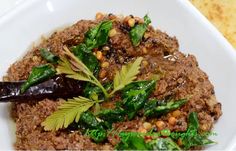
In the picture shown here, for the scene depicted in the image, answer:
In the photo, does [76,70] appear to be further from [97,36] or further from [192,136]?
[192,136]

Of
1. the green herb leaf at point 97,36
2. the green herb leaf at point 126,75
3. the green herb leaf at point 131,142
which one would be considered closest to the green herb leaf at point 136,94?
the green herb leaf at point 126,75

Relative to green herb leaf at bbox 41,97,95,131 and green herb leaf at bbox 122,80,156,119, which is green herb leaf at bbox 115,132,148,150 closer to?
A: green herb leaf at bbox 122,80,156,119

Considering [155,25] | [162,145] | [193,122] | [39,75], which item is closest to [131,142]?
[162,145]

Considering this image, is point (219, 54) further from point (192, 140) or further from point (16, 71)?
point (16, 71)

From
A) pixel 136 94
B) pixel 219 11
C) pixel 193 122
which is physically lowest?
pixel 193 122

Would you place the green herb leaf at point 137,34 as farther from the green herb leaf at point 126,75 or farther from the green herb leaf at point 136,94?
the green herb leaf at point 136,94

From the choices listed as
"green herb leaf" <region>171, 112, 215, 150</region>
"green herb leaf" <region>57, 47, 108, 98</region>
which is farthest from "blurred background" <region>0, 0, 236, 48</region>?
"green herb leaf" <region>171, 112, 215, 150</region>
